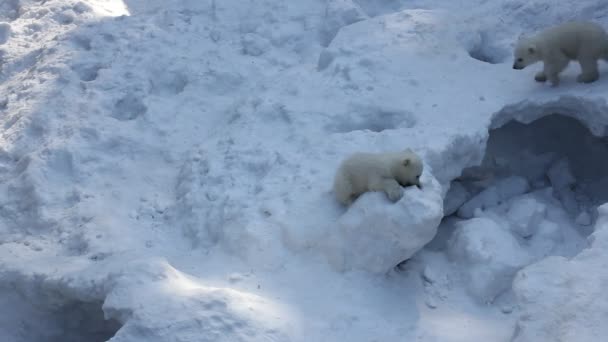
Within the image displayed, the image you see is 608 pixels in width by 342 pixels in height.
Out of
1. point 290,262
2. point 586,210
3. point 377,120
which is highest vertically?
point 377,120

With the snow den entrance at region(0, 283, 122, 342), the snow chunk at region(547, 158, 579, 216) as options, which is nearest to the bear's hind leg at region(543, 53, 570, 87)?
the snow chunk at region(547, 158, 579, 216)

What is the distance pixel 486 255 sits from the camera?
162 inches

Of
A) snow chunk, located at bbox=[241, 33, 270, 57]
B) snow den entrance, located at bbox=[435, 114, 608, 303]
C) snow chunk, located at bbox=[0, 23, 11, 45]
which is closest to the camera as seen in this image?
snow den entrance, located at bbox=[435, 114, 608, 303]

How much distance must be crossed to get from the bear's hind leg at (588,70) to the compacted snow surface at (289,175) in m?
0.09

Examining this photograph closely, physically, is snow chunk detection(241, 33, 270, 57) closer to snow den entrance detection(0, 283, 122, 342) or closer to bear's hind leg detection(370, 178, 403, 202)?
bear's hind leg detection(370, 178, 403, 202)

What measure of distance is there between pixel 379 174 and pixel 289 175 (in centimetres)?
86

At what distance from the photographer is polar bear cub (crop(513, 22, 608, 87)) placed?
4859 millimetres

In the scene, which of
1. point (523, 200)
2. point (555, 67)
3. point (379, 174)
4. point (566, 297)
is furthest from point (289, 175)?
point (555, 67)

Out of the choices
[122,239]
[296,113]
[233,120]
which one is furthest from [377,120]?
[122,239]

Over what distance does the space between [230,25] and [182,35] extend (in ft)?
1.79

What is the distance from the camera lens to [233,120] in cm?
524

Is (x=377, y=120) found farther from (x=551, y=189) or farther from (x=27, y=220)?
(x=27, y=220)

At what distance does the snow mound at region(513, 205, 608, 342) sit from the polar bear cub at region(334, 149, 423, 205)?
2.93 feet

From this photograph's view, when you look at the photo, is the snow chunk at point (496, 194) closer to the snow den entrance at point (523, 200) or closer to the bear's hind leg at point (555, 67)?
the snow den entrance at point (523, 200)
